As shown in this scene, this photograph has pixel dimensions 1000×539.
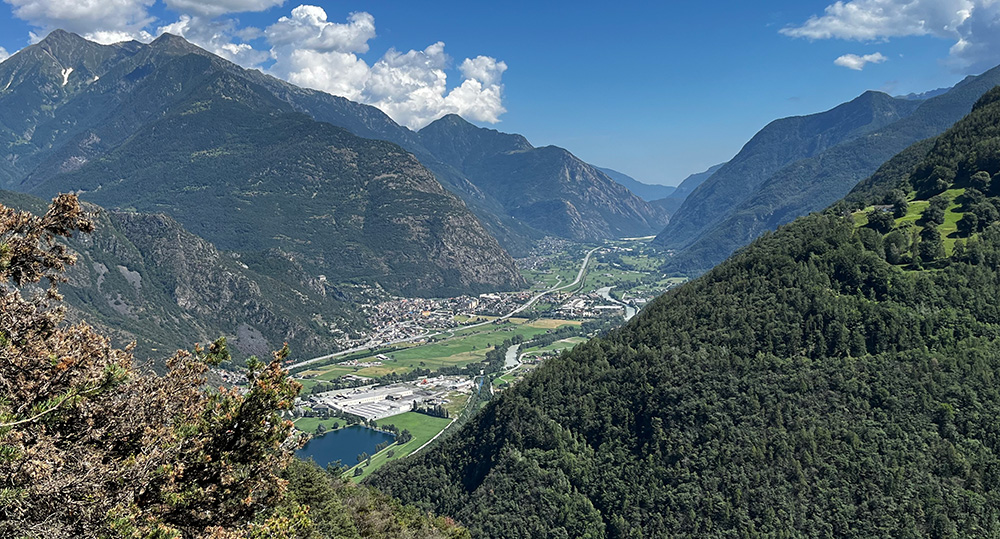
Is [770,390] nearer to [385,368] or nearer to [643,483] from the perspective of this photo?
[643,483]

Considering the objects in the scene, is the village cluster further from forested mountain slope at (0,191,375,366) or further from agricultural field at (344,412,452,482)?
forested mountain slope at (0,191,375,366)

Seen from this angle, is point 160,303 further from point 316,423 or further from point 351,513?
point 351,513

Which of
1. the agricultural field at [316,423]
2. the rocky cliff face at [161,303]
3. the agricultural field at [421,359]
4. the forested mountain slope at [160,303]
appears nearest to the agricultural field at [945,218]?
the agricultural field at [316,423]

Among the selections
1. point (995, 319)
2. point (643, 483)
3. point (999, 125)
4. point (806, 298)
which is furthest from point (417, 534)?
point (999, 125)

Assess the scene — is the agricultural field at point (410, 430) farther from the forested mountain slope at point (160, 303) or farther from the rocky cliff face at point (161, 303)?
the rocky cliff face at point (161, 303)

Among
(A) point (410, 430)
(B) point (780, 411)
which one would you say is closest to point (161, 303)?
(A) point (410, 430)
